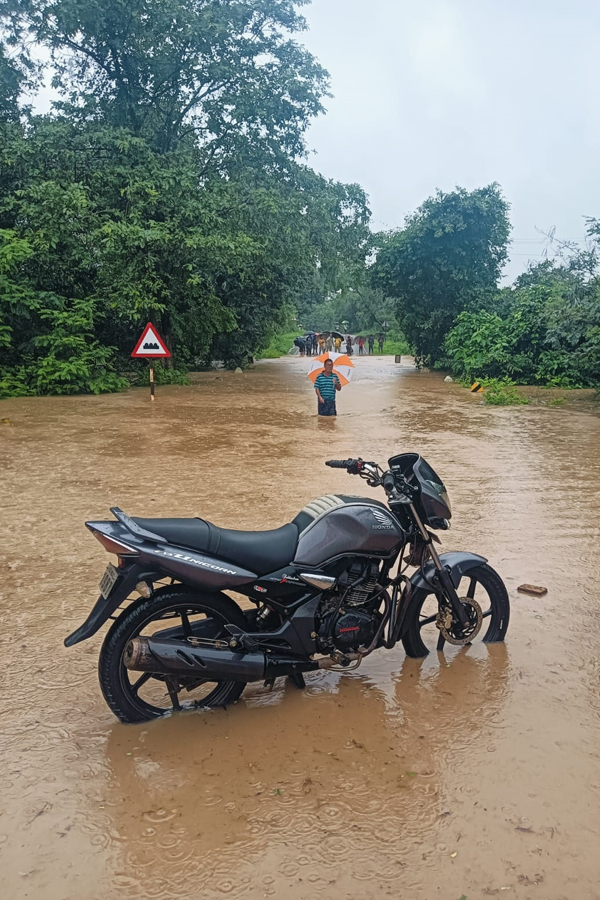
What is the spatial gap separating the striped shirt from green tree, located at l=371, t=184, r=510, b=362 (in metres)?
12.6

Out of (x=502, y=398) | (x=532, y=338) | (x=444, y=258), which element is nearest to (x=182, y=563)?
(x=502, y=398)

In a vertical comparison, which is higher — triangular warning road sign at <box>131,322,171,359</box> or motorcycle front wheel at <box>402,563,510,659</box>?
triangular warning road sign at <box>131,322,171,359</box>

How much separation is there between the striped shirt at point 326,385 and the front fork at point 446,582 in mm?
9775

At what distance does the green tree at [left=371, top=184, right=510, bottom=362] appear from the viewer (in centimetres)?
2400

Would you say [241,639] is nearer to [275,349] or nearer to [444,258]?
[444,258]

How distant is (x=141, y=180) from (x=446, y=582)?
646 inches

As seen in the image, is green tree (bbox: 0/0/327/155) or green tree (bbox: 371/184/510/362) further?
green tree (bbox: 371/184/510/362)

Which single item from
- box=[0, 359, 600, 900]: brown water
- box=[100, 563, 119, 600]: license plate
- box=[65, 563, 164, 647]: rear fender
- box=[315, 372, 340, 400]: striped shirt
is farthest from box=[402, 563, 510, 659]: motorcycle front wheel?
box=[315, 372, 340, 400]: striped shirt

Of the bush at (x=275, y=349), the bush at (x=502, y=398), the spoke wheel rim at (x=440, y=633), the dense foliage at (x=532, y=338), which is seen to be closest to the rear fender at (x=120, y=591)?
the spoke wheel rim at (x=440, y=633)

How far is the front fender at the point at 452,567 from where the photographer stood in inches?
145

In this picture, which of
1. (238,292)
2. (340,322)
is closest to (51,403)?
(238,292)

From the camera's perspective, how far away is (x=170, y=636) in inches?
128

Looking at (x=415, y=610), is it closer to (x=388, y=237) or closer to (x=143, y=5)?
(x=143, y=5)

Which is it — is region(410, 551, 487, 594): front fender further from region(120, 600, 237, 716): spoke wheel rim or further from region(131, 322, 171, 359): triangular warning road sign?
region(131, 322, 171, 359): triangular warning road sign
